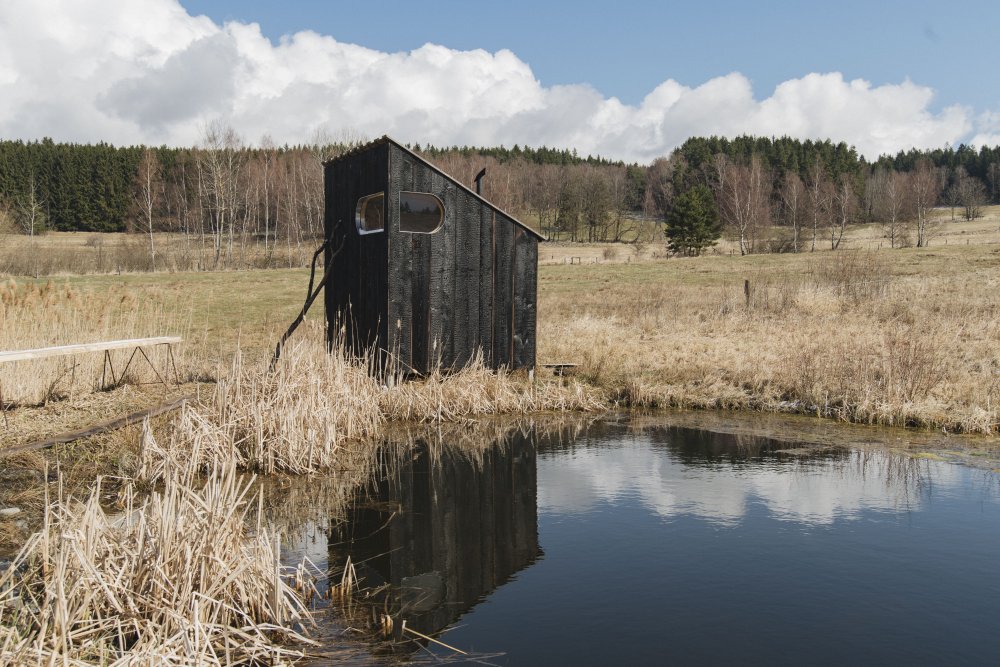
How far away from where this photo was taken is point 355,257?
1269cm

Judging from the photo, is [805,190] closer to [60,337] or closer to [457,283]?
[457,283]

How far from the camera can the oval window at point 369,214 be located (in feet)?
40.8

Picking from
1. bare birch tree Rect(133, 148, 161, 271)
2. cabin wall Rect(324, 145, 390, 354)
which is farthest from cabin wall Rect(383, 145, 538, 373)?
bare birch tree Rect(133, 148, 161, 271)

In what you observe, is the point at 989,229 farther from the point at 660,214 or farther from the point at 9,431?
the point at 9,431

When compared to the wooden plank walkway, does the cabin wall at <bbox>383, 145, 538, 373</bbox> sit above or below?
Result: above

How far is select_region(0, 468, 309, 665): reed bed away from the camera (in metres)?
4.16

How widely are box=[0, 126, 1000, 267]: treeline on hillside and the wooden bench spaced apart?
1570 inches

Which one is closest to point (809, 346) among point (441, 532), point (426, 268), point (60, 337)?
point (426, 268)

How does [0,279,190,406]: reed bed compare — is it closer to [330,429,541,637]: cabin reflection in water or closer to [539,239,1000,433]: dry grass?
[330,429,541,637]: cabin reflection in water

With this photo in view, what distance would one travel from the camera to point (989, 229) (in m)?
65.6

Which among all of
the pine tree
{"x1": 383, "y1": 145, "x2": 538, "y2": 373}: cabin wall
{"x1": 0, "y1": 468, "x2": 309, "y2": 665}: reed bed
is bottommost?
{"x1": 0, "y1": 468, "x2": 309, "y2": 665}: reed bed

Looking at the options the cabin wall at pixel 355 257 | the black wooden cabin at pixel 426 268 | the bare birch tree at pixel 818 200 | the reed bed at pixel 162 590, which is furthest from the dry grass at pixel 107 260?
the bare birch tree at pixel 818 200

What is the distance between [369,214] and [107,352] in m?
4.67

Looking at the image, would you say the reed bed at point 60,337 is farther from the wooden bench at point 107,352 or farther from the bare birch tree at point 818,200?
the bare birch tree at point 818,200
